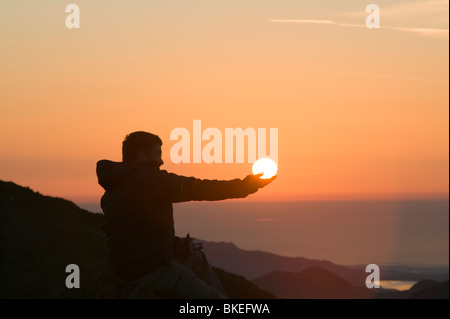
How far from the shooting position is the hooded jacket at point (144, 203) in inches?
417

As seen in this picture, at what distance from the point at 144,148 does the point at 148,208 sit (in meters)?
0.85

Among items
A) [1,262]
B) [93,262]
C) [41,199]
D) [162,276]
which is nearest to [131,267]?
[162,276]

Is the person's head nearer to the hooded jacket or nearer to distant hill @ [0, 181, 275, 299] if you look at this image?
the hooded jacket

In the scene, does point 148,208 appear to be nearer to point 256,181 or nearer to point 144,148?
point 144,148

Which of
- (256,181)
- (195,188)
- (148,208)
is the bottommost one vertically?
(148,208)

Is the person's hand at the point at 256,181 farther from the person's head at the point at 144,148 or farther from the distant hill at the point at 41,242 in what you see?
the distant hill at the point at 41,242

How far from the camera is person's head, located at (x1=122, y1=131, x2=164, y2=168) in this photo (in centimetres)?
1080

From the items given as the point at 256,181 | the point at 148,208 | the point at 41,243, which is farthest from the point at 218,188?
the point at 41,243

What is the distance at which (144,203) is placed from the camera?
1062 centimetres

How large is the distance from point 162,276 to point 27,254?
28.0 m

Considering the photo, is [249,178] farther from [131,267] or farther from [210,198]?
[131,267]

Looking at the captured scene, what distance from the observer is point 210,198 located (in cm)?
1062

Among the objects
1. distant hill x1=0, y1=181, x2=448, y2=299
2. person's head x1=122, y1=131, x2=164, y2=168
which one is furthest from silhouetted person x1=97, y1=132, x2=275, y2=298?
distant hill x1=0, y1=181, x2=448, y2=299
